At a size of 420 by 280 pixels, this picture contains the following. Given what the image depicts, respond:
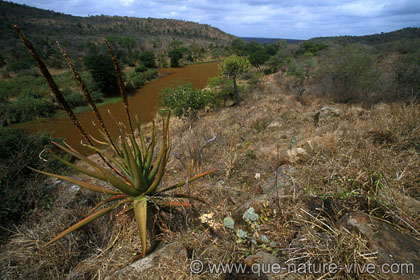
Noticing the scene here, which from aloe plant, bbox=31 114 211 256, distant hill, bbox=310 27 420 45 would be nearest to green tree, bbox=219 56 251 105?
aloe plant, bbox=31 114 211 256

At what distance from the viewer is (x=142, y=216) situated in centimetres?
145

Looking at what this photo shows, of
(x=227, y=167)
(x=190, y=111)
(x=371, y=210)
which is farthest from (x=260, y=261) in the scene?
(x=190, y=111)

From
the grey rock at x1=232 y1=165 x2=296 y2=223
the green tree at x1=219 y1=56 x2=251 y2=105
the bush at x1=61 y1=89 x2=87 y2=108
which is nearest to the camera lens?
the grey rock at x1=232 y1=165 x2=296 y2=223

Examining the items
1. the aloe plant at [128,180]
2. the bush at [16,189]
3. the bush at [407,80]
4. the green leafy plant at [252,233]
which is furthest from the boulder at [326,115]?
the bush at [16,189]

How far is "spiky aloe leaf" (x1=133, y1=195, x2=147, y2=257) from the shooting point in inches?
53.3

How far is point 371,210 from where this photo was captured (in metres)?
1.50

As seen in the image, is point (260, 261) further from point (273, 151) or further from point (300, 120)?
point (300, 120)

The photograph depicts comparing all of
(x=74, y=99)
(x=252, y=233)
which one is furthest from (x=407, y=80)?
(x=74, y=99)

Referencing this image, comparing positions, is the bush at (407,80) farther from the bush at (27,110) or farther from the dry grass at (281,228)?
the bush at (27,110)

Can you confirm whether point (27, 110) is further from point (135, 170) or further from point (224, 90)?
point (135, 170)

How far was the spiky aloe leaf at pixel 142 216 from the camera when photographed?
135 centimetres

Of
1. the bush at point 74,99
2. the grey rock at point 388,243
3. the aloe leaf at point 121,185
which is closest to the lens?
the grey rock at point 388,243

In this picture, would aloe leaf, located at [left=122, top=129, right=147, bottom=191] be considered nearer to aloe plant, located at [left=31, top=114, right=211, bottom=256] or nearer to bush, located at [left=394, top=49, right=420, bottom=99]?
aloe plant, located at [left=31, top=114, right=211, bottom=256]

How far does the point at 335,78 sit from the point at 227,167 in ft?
32.6
